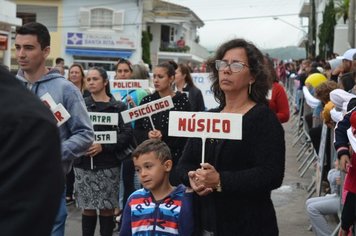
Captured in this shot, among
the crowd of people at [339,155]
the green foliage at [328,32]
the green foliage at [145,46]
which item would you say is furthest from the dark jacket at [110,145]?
the green foliage at [145,46]

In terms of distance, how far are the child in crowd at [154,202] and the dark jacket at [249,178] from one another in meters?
0.43

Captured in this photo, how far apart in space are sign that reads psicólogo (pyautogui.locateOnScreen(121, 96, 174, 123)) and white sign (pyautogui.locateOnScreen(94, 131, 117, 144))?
0.26 m

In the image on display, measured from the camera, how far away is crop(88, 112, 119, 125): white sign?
22.9ft

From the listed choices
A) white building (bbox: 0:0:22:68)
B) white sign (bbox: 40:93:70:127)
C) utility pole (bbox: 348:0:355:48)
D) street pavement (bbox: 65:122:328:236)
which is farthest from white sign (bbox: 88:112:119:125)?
white building (bbox: 0:0:22:68)

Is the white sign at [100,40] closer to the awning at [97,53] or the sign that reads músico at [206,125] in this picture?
the awning at [97,53]

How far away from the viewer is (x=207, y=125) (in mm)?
3680

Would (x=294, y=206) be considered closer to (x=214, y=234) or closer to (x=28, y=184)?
(x=214, y=234)

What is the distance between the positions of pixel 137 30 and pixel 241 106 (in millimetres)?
46001

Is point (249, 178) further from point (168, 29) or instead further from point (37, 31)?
point (168, 29)

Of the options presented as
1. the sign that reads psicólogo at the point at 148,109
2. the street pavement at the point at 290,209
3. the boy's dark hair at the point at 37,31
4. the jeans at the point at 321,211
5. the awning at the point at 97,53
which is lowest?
the street pavement at the point at 290,209

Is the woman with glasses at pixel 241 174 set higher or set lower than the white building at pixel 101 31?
lower

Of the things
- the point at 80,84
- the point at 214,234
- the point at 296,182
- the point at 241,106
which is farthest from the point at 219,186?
the point at 296,182

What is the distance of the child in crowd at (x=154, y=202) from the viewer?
4.12 metres

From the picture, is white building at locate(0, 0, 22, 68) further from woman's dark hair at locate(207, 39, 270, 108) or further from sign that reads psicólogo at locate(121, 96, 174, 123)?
woman's dark hair at locate(207, 39, 270, 108)
